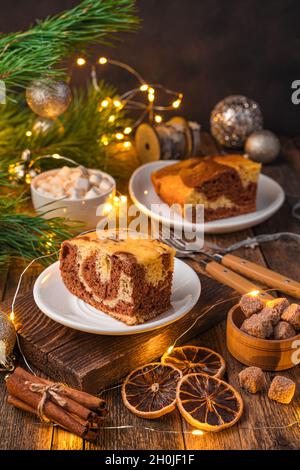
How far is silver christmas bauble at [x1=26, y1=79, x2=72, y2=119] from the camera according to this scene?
2.84 meters

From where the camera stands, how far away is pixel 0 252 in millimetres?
2459

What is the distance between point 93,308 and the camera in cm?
208

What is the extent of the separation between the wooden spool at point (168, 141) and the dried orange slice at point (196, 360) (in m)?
1.52

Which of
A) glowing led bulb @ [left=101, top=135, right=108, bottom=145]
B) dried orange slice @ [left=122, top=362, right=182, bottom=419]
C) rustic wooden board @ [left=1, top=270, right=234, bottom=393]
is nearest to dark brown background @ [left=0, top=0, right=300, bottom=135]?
glowing led bulb @ [left=101, top=135, right=108, bottom=145]

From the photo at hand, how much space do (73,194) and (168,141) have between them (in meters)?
0.84

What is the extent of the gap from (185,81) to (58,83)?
51.2 inches

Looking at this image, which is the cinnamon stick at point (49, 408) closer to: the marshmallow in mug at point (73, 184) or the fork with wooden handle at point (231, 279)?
the fork with wooden handle at point (231, 279)

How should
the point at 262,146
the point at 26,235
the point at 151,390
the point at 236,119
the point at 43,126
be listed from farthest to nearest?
the point at 236,119 < the point at 262,146 < the point at 43,126 < the point at 26,235 < the point at 151,390

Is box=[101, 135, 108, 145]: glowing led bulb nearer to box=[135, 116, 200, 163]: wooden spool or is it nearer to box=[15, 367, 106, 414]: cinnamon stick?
box=[135, 116, 200, 163]: wooden spool

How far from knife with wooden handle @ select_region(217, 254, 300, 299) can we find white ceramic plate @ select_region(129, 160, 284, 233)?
299 mm

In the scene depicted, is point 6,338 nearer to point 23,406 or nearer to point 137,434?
point 23,406

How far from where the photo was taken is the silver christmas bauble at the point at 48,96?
284 cm

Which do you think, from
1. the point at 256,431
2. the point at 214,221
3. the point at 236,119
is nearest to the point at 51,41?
the point at 214,221

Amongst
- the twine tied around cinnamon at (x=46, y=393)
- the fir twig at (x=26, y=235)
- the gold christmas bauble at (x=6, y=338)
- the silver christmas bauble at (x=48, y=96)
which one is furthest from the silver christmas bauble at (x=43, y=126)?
the twine tied around cinnamon at (x=46, y=393)
